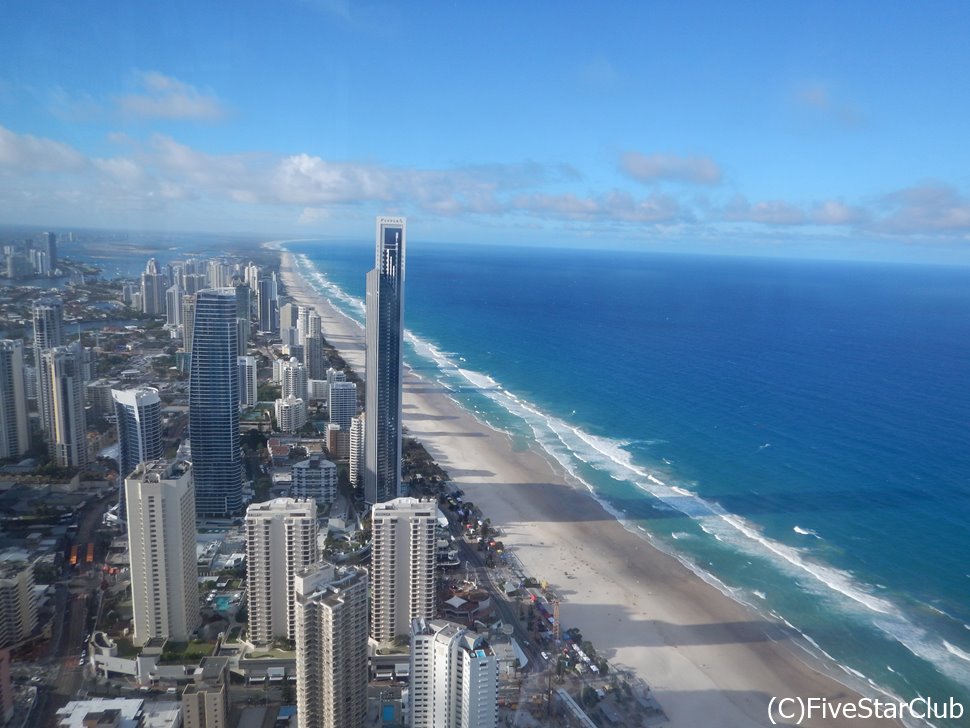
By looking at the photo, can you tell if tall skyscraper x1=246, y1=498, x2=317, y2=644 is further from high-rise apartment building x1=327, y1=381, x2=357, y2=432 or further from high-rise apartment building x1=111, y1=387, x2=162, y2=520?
high-rise apartment building x1=327, y1=381, x2=357, y2=432

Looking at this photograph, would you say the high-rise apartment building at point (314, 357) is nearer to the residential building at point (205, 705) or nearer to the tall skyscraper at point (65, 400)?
the tall skyscraper at point (65, 400)

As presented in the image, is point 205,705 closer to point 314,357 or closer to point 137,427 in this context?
point 137,427

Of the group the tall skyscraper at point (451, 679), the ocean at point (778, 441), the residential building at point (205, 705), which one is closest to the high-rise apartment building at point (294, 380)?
the ocean at point (778, 441)

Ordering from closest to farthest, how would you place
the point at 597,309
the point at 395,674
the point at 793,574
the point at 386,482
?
1. the point at 395,674
2. the point at 793,574
3. the point at 386,482
4. the point at 597,309

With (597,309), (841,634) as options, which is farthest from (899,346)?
(841,634)

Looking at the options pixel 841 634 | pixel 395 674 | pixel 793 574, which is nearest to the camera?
pixel 395 674

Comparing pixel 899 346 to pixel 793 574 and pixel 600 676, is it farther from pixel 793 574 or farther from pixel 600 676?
pixel 600 676
